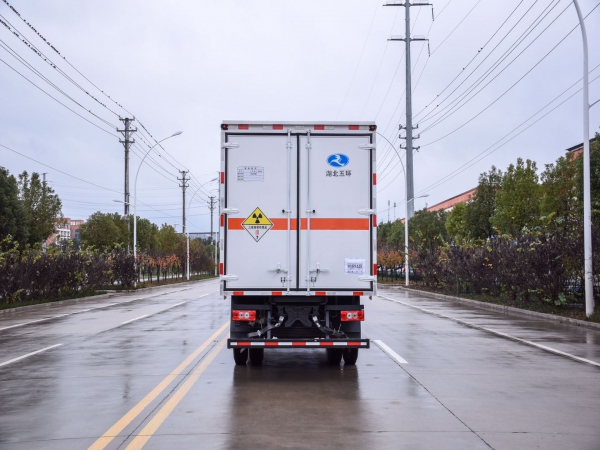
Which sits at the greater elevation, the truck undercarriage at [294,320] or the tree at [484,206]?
A: the tree at [484,206]

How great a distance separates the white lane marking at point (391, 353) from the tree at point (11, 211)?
39.1 meters

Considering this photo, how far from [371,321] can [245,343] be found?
9.75m

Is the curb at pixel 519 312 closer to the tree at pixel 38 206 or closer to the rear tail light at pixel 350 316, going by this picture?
the rear tail light at pixel 350 316

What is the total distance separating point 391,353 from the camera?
40.9ft

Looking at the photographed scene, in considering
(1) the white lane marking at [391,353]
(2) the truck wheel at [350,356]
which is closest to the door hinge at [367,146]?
(2) the truck wheel at [350,356]

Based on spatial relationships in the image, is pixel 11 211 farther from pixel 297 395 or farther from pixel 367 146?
pixel 297 395

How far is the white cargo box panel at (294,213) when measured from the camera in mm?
9906

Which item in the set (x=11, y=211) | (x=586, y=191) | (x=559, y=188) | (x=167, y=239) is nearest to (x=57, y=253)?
(x=11, y=211)

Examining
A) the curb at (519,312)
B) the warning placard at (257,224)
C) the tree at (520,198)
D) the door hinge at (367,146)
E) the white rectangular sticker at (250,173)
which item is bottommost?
the curb at (519,312)

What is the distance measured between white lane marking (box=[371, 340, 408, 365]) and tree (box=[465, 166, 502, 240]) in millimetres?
40826

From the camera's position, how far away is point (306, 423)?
709cm

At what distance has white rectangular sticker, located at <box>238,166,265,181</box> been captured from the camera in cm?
1001

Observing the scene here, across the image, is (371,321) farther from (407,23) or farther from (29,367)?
(407,23)

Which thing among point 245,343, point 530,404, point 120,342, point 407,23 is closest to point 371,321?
point 120,342
